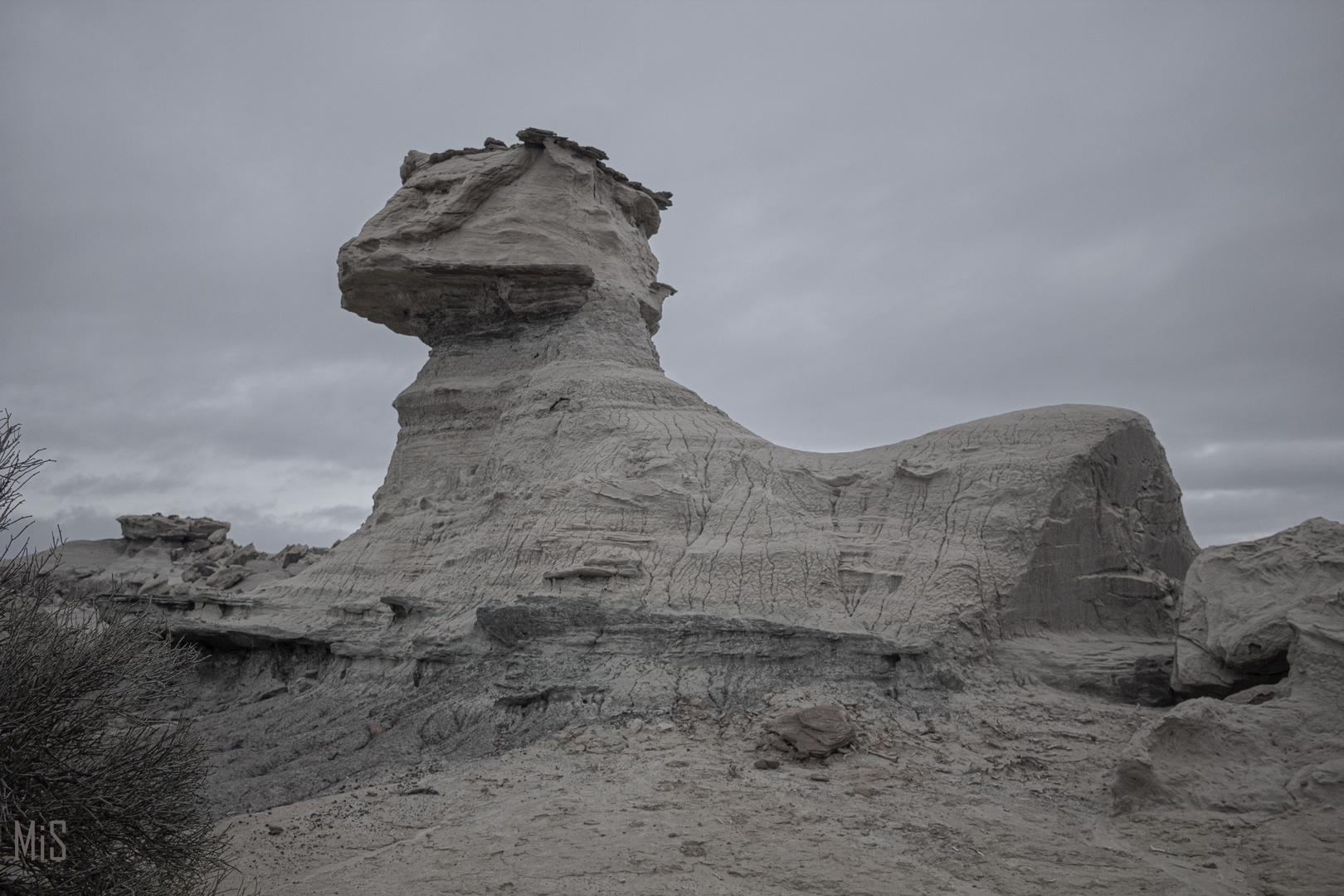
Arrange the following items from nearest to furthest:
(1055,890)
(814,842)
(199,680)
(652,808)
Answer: (1055,890) → (814,842) → (652,808) → (199,680)

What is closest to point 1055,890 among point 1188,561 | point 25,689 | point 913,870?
point 913,870

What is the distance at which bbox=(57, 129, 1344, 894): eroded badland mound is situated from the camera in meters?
5.93

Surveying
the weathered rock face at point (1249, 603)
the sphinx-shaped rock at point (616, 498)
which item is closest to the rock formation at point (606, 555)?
the sphinx-shaped rock at point (616, 498)

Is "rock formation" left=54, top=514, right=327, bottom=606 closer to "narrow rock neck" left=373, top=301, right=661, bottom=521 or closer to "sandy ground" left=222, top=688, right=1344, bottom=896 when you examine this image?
"narrow rock neck" left=373, top=301, right=661, bottom=521

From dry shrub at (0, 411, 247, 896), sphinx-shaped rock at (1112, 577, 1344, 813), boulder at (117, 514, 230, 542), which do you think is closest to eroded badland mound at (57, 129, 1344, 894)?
sphinx-shaped rock at (1112, 577, 1344, 813)

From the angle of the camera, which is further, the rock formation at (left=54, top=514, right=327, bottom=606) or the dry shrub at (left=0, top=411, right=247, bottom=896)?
the rock formation at (left=54, top=514, right=327, bottom=606)

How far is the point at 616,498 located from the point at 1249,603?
21.5 feet

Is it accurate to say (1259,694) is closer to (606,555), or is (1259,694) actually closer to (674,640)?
(674,640)

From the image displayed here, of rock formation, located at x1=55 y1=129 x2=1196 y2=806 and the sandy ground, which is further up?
rock formation, located at x1=55 y1=129 x2=1196 y2=806

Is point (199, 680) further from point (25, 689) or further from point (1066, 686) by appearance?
point (1066, 686)

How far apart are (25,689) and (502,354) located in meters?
10.5

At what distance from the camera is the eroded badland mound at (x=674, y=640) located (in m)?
5.93

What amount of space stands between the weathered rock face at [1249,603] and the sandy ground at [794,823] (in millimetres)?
699

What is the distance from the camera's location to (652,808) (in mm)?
6387
